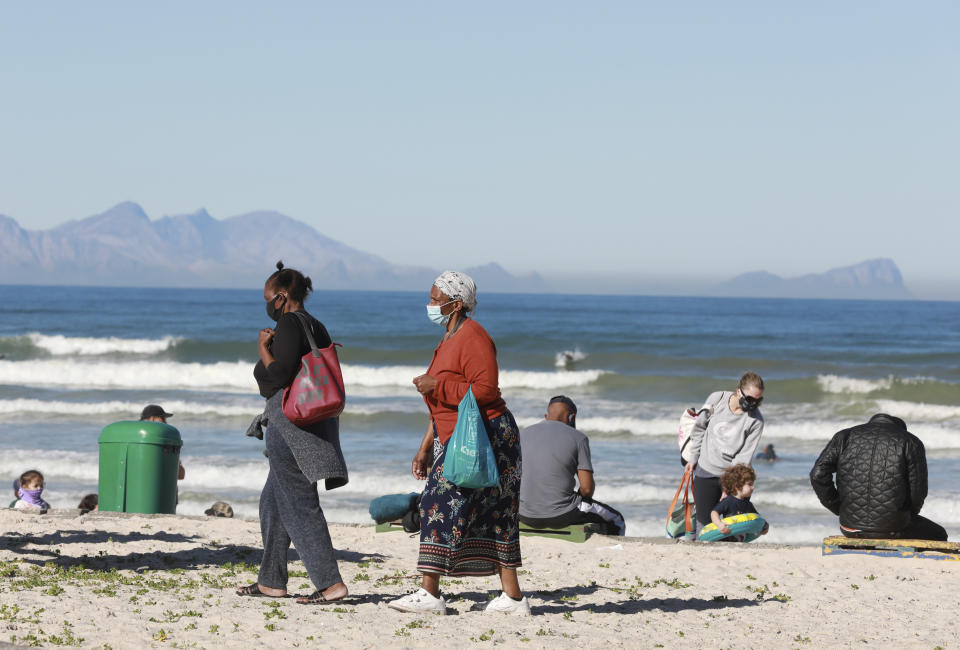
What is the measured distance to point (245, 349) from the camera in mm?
37219

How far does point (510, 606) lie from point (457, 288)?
170 cm

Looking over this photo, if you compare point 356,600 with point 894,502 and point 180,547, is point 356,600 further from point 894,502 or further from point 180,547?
point 894,502

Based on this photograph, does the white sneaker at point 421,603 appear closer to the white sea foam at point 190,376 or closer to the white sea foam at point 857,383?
the white sea foam at point 190,376

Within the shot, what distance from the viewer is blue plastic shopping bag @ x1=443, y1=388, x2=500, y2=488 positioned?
488 centimetres

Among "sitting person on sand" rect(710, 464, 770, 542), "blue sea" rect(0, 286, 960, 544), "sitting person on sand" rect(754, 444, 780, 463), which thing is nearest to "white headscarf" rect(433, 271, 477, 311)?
"sitting person on sand" rect(710, 464, 770, 542)

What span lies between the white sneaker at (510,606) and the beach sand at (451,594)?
2.5 inches

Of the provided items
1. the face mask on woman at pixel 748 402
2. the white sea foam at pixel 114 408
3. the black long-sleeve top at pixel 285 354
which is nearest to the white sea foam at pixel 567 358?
the white sea foam at pixel 114 408

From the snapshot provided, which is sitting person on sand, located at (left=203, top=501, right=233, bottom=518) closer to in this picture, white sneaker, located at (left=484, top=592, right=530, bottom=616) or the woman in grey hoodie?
the woman in grey hoodie

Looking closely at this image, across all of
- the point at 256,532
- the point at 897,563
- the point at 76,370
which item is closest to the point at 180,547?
the point at 256,532

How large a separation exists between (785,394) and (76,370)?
19.9 metres

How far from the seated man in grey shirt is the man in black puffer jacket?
170 centimetres

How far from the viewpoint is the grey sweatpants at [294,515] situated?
5.26 m

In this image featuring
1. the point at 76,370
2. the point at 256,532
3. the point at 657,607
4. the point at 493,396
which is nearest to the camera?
the point at 493,396

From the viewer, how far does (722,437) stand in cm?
868
